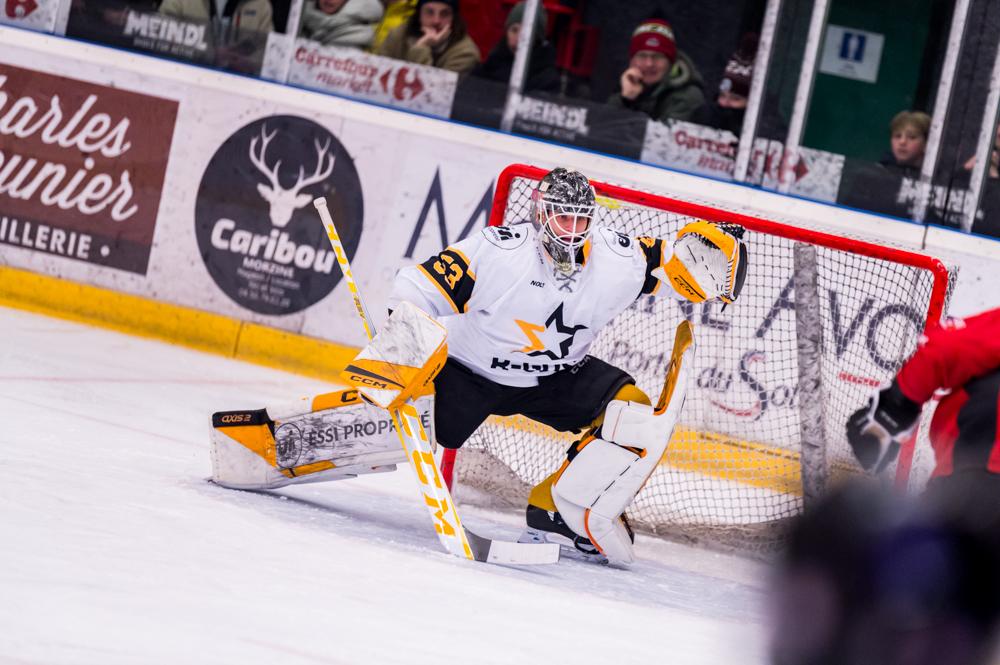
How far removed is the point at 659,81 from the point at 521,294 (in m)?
2.66

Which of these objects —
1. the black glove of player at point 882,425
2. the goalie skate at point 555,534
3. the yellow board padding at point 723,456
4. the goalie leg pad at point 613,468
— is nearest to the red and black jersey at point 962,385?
the black glove of player at point 882,425

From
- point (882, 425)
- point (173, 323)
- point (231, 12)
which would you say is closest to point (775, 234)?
point (882, 425)

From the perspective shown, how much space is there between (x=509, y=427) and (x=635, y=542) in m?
0.55

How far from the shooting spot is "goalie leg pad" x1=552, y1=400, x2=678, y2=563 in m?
3.14

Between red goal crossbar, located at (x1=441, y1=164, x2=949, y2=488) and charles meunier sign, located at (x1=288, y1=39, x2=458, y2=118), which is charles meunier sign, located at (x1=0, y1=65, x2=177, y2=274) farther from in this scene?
red goal crossbar, located at (x1=441, y1=164, x2=949, y2=488)

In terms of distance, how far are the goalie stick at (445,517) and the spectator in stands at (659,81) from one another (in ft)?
9.18

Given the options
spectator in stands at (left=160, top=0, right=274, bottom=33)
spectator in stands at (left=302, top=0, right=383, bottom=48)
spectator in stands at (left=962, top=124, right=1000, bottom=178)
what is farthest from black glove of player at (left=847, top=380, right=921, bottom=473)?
spectator in stands at (left=160, top=0, right=274, bottom=33)

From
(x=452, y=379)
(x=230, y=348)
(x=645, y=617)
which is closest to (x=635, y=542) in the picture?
(x=452, y=379)

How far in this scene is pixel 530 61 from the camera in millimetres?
5570

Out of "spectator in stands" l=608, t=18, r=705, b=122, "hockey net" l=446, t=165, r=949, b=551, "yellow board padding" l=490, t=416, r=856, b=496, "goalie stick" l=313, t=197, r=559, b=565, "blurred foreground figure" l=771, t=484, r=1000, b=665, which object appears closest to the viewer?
"blurred foreground figure" l=771, t=484, r=1000, b=665

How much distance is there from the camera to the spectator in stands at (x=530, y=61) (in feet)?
18.3

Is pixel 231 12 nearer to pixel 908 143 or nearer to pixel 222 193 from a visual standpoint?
pixel 222 193

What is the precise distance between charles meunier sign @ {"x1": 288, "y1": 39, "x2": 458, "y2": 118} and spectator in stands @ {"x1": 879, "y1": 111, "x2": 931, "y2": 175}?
185 centimetres

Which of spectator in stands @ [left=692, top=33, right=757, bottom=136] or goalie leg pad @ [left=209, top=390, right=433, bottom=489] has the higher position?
spectator in stands @ [left=692, top=33, right=757, bottom=136]
